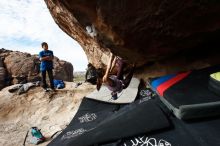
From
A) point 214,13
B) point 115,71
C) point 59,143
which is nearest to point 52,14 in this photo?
point 115,71

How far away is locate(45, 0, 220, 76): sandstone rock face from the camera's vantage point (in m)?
3.22

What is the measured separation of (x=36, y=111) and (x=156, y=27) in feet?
22.5

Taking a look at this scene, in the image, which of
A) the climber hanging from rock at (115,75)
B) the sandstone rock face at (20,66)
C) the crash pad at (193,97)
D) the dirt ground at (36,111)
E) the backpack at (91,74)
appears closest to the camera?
the crash pad at (193,97)

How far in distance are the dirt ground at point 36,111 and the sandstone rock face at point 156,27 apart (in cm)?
496

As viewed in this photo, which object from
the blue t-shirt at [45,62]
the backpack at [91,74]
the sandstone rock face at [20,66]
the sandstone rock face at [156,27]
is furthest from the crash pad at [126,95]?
the sandstone rock face at [20,66]

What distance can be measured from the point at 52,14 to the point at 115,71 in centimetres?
224

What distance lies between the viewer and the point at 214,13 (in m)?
3.40

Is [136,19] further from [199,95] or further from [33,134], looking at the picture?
[33,134]

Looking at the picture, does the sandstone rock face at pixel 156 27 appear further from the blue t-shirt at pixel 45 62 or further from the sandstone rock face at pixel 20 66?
A: the sandstone rock face at pixel 20 66

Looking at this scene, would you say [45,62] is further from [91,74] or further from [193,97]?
[193,97]

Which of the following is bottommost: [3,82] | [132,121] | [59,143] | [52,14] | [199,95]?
[3,82]

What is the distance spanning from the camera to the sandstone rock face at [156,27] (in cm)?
322

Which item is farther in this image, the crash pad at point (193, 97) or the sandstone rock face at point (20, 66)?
the sandstone rock face at point (20, 66)

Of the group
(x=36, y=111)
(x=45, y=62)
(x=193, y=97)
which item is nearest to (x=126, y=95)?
(x=193, y=97)
